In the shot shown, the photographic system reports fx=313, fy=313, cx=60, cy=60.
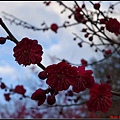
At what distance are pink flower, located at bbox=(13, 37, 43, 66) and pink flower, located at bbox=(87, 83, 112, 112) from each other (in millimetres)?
188

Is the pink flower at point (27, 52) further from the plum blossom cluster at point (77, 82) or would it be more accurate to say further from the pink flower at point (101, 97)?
the pink flower at point (101, 97)

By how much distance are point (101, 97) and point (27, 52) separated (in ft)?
0.83

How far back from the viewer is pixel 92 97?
0.91 meters

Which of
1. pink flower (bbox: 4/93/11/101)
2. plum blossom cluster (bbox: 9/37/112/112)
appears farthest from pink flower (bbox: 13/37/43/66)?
pink flower (bbox: 4/93/11/101)

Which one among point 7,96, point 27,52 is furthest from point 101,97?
point 7,96

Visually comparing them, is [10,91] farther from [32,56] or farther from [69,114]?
[69,114]

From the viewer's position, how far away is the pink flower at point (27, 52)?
84 centimetres

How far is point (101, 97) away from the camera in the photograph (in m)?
0.91

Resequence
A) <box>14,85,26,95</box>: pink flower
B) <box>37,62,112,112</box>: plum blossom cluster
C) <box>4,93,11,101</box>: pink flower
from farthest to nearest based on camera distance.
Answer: <box>4,93,11,101</box>: pink flower → <box>14,85,26,95</box>: pink flower → <box>37,62,112,112</box>: plum blossom cluster

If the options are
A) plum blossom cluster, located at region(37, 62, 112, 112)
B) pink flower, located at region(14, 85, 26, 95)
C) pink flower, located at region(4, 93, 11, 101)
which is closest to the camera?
plum blossom cluster, located at region(37, 62, 112, 112)

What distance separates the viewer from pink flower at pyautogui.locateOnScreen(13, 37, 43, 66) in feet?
2.76

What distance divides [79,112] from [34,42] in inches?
269

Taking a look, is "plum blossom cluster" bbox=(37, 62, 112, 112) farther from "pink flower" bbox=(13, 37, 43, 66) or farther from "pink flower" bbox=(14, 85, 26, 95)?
"pink flower" bbox=(14, 85, 26, 95)

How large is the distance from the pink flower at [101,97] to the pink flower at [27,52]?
0.62ft
